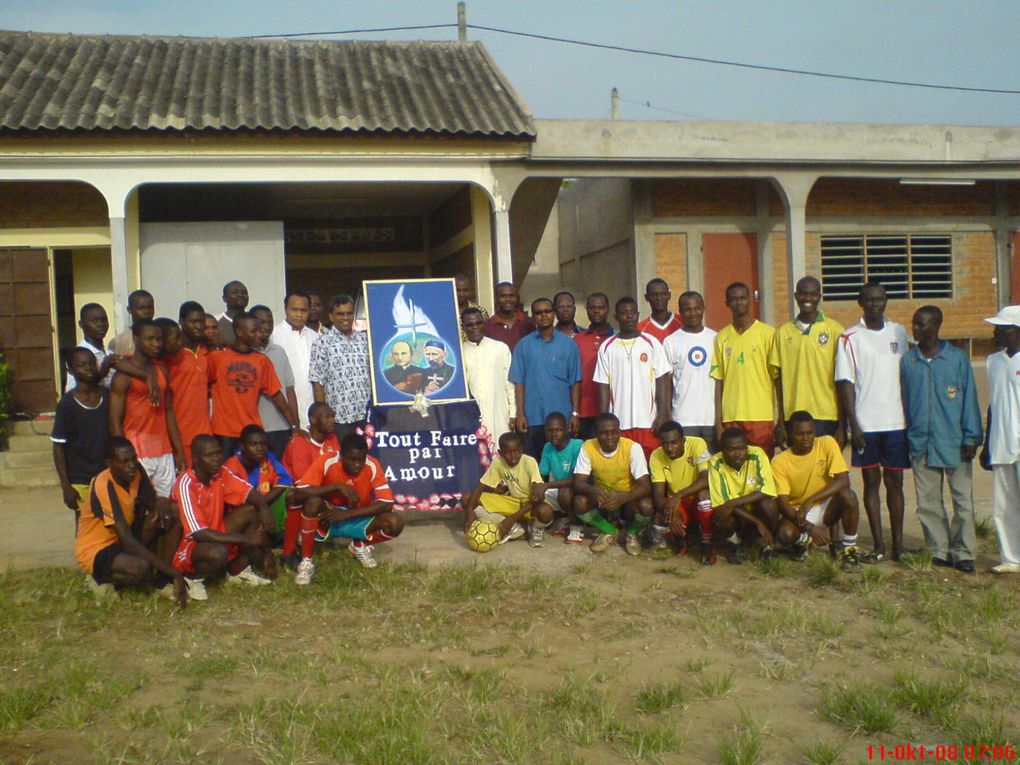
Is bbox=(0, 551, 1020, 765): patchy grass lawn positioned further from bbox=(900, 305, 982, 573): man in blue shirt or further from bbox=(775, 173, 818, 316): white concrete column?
bbox=(775, 173, 818, 316): white concrete column

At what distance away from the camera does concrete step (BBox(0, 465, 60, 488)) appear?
990 cm

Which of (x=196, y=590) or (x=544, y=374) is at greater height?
(x=544, y=374)

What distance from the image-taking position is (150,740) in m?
3.94

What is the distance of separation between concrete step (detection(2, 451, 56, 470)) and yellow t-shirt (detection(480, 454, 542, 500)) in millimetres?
5405

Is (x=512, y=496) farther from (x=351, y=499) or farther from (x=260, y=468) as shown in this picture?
(x=260, y=468)

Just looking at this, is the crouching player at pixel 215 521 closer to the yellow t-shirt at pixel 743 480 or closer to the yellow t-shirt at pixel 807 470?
the yellow t-shirt at pixel 743 480

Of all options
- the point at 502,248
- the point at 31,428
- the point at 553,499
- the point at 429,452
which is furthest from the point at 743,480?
the point at 31,428

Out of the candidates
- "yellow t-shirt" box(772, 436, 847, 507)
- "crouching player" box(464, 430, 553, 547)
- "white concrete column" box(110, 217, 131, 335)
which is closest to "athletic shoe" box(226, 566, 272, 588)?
"crouching player" box(464, 430, 553, 547)

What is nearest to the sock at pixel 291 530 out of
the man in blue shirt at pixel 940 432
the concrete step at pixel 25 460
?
the man in blue shirt at pixel 940 432

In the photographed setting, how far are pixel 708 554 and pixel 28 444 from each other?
296 inches

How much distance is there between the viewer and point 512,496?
711 cm

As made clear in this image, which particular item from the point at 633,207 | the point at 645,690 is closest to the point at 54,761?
the point at 645,690

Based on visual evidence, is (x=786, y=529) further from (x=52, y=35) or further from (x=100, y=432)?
(x=52, y=35)

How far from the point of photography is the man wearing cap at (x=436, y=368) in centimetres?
791
